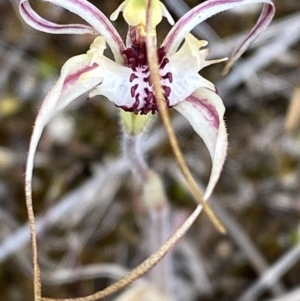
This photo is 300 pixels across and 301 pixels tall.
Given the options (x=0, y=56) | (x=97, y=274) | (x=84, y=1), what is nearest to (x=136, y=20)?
(x=84, y=1)

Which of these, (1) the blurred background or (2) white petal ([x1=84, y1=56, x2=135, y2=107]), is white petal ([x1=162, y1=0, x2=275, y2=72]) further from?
(1) the blurred background

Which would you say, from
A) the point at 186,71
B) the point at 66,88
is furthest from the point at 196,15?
the point at 66,88

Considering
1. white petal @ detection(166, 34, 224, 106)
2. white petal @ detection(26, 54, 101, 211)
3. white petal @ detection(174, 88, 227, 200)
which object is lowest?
white petal @ detection(174, 88, 227, 200)

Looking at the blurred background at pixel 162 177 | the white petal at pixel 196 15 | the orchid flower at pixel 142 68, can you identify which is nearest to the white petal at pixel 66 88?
the orchid flower at pixel 142 68

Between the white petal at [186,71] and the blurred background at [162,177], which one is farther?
the blurred background at [162,177]

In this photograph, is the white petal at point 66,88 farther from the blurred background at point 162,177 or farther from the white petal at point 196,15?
the blurred background at point 162,177

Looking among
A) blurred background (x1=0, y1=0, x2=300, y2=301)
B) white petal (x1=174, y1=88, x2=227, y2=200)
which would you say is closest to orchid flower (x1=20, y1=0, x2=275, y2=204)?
white petal (x1=174, y1=88, x2=227, y2=200)

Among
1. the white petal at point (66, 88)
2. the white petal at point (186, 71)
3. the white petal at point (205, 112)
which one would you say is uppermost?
the white petal at point (66, 88)

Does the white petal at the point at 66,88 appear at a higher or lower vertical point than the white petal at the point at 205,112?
higher
